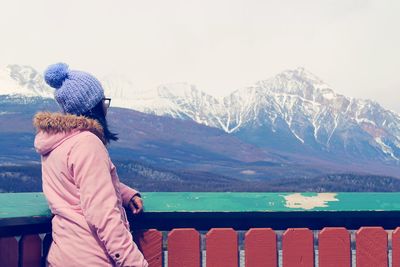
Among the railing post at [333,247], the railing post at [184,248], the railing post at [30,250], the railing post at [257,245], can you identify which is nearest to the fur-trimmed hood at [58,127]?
the railing post at [30,250]

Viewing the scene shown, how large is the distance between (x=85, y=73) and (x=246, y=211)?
3.96 feet

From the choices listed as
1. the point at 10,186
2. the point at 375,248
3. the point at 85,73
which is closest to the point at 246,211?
the point at 375,248

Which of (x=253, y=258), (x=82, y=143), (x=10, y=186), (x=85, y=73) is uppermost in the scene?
(x=85, y=73)

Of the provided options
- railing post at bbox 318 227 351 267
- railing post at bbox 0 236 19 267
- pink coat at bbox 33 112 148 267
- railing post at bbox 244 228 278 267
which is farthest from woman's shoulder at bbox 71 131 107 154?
railing post at bbox 318 227 351 267

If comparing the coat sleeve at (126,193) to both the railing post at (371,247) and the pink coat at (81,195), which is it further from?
the railing post at (371,247)

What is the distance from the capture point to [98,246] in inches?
158

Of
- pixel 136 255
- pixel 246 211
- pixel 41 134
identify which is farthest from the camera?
pixel 246 211

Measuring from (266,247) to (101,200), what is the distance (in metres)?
1.17

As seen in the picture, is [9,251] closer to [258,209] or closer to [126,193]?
[126,193]

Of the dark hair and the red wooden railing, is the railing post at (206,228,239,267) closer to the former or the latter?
the red wooden railing

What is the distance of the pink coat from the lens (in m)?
3.91

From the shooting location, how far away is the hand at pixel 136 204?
14.2ft

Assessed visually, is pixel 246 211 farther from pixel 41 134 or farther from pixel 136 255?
pixel 41 134

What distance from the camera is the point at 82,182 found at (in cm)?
398
